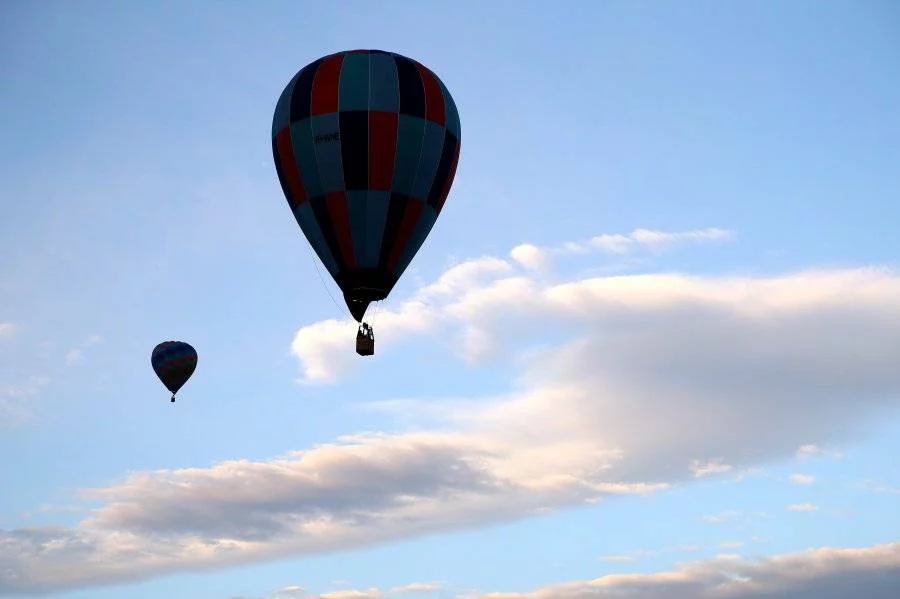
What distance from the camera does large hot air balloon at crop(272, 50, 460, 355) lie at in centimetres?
5722

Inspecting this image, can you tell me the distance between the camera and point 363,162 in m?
57.2

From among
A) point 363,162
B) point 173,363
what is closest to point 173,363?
point 173,363

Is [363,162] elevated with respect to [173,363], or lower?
lower

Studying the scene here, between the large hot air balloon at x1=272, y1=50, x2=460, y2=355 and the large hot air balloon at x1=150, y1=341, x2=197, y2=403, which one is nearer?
the large hot air balloon at x1=272, y1=50, x2=460, y2=355

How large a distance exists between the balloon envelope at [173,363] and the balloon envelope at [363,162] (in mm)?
28842

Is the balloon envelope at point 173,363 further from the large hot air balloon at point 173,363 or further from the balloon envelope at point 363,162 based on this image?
the balloon envelope at point 363,162

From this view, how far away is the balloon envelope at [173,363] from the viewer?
8519 cm

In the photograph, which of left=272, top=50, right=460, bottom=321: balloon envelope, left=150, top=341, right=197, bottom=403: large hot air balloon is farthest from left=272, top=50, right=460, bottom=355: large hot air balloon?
left=150, top=341, right=197, bottom=403: large hot air balloon

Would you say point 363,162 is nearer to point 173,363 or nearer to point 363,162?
point 363,162

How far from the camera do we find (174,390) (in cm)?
8525

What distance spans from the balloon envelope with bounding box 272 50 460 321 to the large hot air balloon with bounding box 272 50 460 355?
0.13 ft

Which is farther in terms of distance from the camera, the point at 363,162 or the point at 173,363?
the point at 173,363

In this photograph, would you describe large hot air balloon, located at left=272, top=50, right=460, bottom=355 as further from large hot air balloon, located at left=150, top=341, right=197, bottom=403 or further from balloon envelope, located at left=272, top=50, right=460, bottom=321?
large hot air balloon, located at left=150, top=341, right=197, bottom=403

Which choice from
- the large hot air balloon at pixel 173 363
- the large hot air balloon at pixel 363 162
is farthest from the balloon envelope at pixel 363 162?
the large hot air balloon at pixel 173 363
